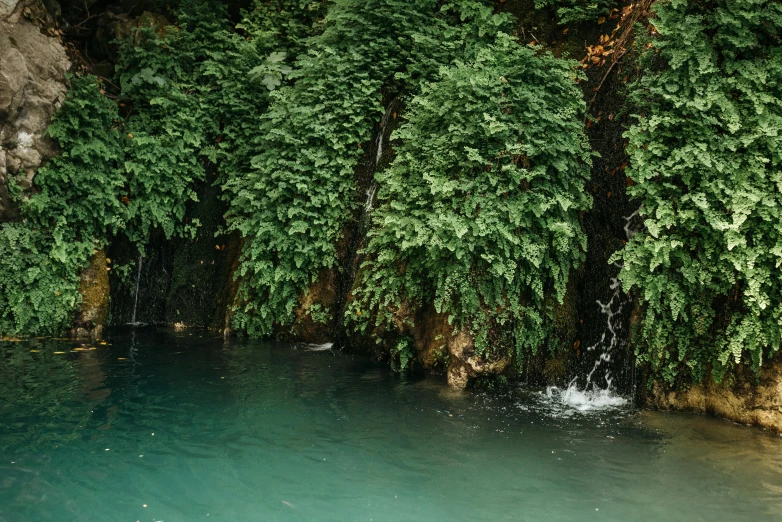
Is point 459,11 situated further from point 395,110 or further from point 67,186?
point 67,186

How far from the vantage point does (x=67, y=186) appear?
11508 millimetres

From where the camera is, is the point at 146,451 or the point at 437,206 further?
the point at 437,206

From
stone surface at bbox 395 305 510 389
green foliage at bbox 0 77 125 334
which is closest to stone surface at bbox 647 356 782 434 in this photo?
stone surface at bbox 395 305 510 389

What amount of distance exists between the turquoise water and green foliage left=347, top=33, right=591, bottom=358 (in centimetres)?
132

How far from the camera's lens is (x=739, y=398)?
300 inches

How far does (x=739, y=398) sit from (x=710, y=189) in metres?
2.62

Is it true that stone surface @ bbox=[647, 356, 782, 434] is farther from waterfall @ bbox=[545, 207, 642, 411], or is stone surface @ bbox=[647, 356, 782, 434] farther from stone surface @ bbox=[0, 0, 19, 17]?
stone surface @ bbox=[0, 0, 19, 17]

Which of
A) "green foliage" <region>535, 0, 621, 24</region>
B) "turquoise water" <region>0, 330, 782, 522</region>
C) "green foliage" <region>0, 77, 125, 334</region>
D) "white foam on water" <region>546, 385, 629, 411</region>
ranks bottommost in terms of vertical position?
"turquoise water" <region>0, 330, 782, 522</region>

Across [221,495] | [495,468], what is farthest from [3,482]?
[495,468]

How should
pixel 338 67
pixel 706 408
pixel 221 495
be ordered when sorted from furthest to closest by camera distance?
pixel 338 67 < pixel 706 408 < pixel 221 495

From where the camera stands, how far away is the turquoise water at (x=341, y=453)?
17.5ft

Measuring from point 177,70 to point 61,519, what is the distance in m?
10.5

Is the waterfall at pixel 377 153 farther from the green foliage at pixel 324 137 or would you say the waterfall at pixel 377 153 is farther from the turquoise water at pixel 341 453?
the turquoise water at pixel 341 453

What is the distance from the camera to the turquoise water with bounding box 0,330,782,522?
17.5ft
